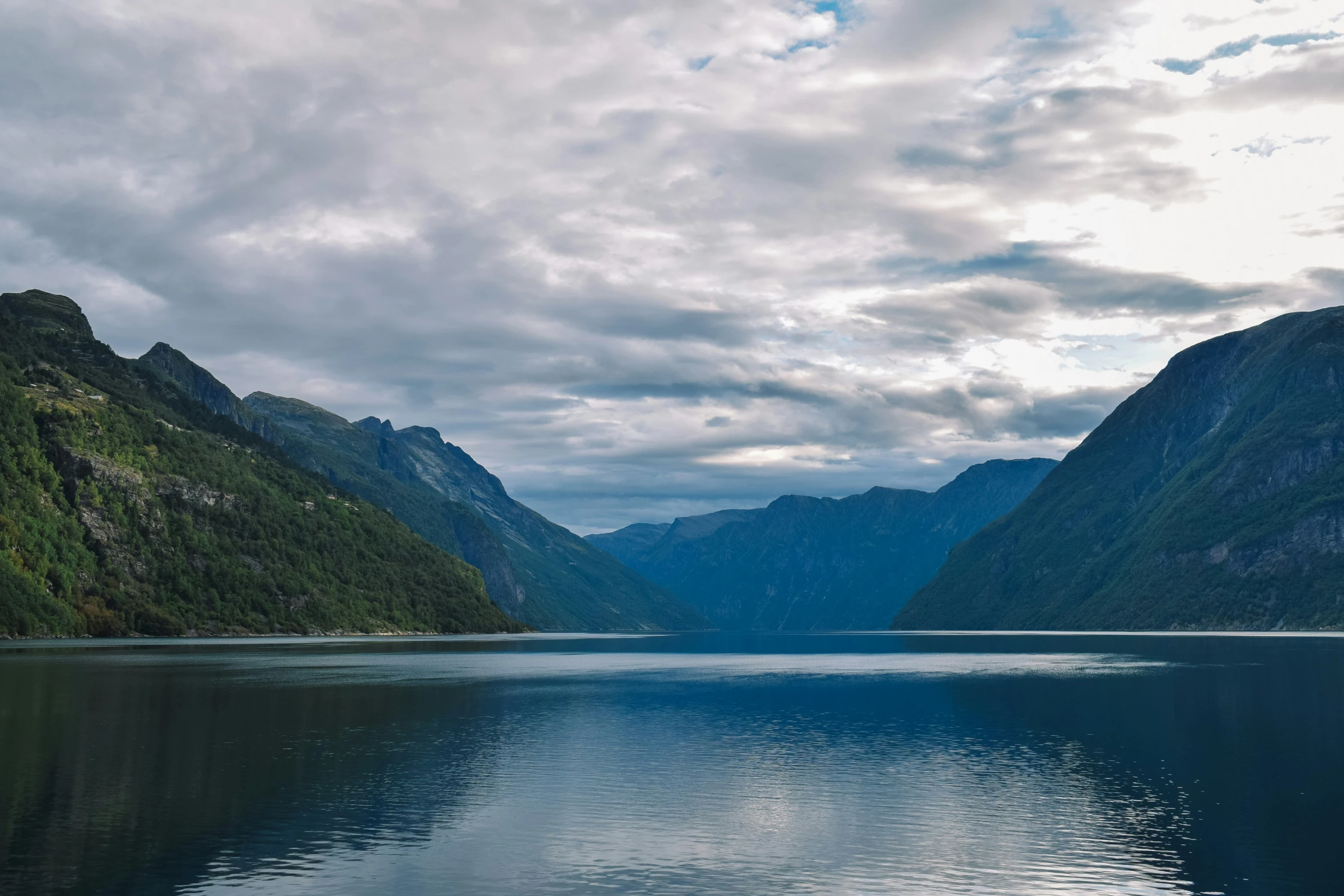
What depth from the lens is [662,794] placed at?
204 ft

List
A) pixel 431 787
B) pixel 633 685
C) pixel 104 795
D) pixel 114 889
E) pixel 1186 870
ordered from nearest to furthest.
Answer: pixel 114 889 → pixel 1186 870 → pixel 104 795 → pixel 431 787 → pixel 633 685

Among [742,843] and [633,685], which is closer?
[742,843]

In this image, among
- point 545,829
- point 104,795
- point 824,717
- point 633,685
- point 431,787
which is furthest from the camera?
point 633,685

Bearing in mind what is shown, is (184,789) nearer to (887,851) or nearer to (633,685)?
(887,851)

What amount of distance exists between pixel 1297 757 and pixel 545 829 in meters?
52.4

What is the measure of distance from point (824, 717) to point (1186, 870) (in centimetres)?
6320

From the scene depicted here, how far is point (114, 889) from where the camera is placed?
132 ft

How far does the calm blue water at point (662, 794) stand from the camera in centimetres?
4350

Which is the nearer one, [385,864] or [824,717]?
[385,864]

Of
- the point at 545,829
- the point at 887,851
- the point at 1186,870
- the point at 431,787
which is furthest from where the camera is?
the point at 431,787

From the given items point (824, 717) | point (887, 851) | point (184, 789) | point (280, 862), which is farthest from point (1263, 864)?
point (824, 717)

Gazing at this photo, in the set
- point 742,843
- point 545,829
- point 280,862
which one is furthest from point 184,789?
point 742,843

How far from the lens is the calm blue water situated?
143 ft

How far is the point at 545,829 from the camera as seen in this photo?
52.2m
